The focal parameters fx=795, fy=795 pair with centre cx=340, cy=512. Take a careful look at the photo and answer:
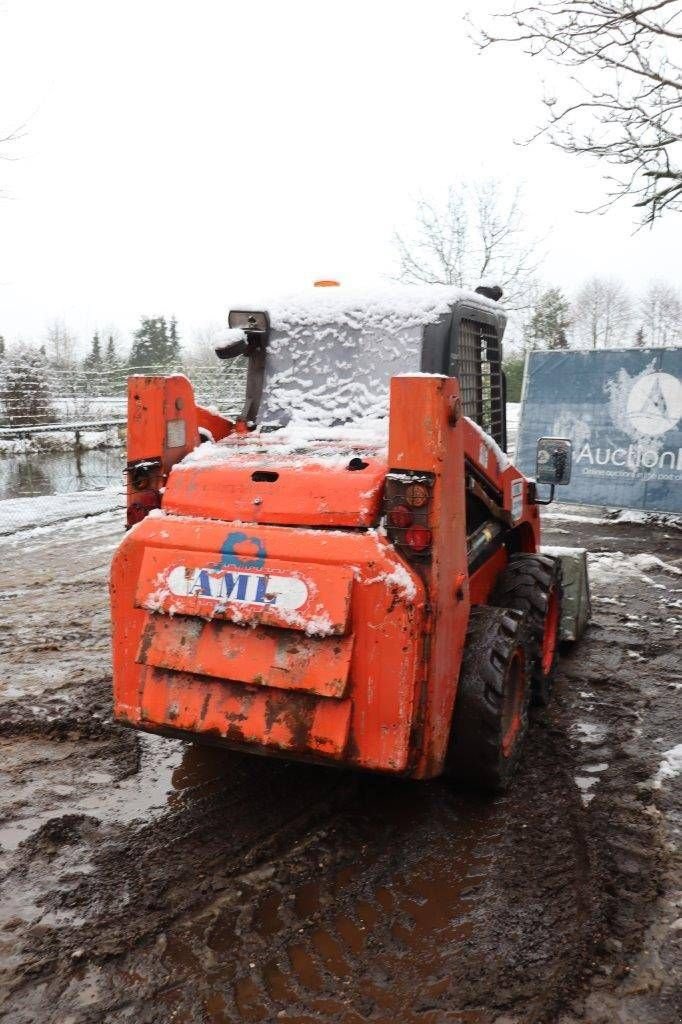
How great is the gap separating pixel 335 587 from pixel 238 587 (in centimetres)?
40

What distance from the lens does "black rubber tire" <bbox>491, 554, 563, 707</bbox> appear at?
13.8ft

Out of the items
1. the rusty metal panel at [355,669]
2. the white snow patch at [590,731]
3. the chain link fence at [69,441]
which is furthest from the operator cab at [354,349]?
the chain link fence at [69,441]

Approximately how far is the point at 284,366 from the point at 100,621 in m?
2.82

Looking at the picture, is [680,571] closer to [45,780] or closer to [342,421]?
[342,421]

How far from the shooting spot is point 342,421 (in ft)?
13.1

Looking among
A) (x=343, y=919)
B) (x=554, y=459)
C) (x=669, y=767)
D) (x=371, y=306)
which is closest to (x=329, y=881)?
(x=343, y=919)

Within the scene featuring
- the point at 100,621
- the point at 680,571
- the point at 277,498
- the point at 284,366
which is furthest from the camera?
the point at 680,571

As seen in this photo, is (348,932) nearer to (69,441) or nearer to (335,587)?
(335,587)

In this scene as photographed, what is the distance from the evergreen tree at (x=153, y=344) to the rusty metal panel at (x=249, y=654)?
3688 cm

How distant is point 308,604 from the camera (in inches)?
117

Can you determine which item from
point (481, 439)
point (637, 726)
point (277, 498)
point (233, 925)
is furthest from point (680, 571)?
point (233, 925)

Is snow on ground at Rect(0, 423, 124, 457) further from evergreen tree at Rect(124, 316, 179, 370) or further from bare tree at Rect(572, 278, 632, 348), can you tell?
bare tree at Rect(572, 278, 632, 348)

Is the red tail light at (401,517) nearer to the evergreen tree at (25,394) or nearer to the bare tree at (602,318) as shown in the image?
the evergreen tree at (25,394)

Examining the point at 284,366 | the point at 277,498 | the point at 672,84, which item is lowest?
the point at 277,498
